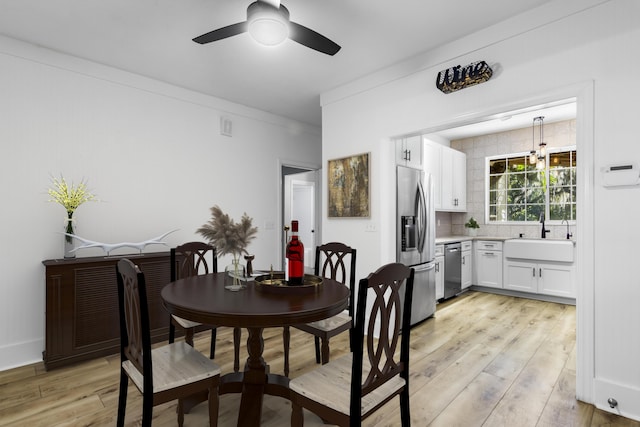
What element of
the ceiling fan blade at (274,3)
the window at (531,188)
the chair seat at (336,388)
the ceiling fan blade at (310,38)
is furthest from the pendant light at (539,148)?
the chair seat at (336,388)

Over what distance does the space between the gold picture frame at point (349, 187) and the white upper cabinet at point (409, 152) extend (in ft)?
1.25

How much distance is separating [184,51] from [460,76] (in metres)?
2.36

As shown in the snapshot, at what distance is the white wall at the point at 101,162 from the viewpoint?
9.00 feet

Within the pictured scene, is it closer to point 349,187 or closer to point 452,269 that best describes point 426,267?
point 452,269

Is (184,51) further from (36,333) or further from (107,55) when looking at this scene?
(36,333)

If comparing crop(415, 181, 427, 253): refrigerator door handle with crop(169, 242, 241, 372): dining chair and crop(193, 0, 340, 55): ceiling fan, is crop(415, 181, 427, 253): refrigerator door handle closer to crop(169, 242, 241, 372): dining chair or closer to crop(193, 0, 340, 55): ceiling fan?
crop(193, 0, 340, 55): ceiling fan

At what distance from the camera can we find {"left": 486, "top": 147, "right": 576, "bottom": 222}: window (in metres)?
5.15

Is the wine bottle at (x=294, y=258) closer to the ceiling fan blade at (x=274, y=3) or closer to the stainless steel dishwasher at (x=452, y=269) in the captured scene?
the ceiling fan blade at (x=274, y=3)

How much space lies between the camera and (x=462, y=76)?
8.66 ft

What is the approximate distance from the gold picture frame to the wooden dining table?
1.55 metres

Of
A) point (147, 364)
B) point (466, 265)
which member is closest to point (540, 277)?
point (466, 265)

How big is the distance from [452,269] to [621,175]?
116 inches

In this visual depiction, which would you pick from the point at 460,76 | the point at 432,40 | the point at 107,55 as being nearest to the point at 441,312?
the point at 460,76

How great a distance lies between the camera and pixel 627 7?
2006 mm
